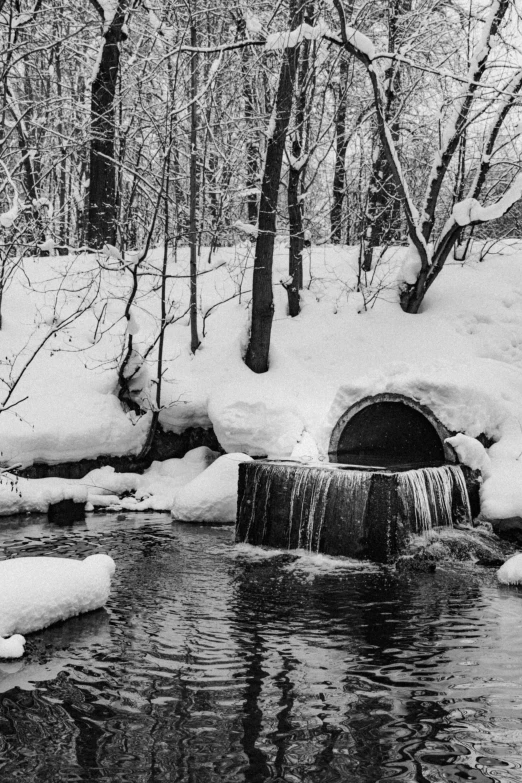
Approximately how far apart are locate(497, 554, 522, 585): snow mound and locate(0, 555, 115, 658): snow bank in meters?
3.48

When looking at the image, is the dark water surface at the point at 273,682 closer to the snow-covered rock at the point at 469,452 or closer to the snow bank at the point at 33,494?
the snow-covered rock at the point at 469,452

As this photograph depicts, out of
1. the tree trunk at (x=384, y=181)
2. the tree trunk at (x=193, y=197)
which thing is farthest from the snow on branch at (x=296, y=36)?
the tree trunk at (x=384, y=181)

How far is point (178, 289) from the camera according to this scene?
15273 millimetres

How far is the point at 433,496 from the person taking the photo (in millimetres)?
8922

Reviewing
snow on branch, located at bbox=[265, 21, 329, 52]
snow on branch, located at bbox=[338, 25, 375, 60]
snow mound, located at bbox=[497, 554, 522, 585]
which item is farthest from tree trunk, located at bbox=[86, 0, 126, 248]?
snow mound, located at bbox=[497, 554, 522, 585]

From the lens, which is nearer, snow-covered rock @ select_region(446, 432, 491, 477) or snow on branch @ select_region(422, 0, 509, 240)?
snow-covered rock @ select_region(446, 432, 491, 477)

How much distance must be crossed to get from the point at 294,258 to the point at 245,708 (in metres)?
10.5

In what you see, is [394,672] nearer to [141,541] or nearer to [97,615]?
[97,615]

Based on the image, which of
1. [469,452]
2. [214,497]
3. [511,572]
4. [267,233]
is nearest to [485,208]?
[267,233]

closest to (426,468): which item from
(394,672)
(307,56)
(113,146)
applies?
(394,672)

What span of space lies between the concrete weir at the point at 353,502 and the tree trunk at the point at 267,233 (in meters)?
2.84

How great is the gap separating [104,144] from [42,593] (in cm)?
1126

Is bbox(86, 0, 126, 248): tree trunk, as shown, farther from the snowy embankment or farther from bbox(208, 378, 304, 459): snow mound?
the snowy embankment

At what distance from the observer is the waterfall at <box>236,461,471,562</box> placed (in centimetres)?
831
